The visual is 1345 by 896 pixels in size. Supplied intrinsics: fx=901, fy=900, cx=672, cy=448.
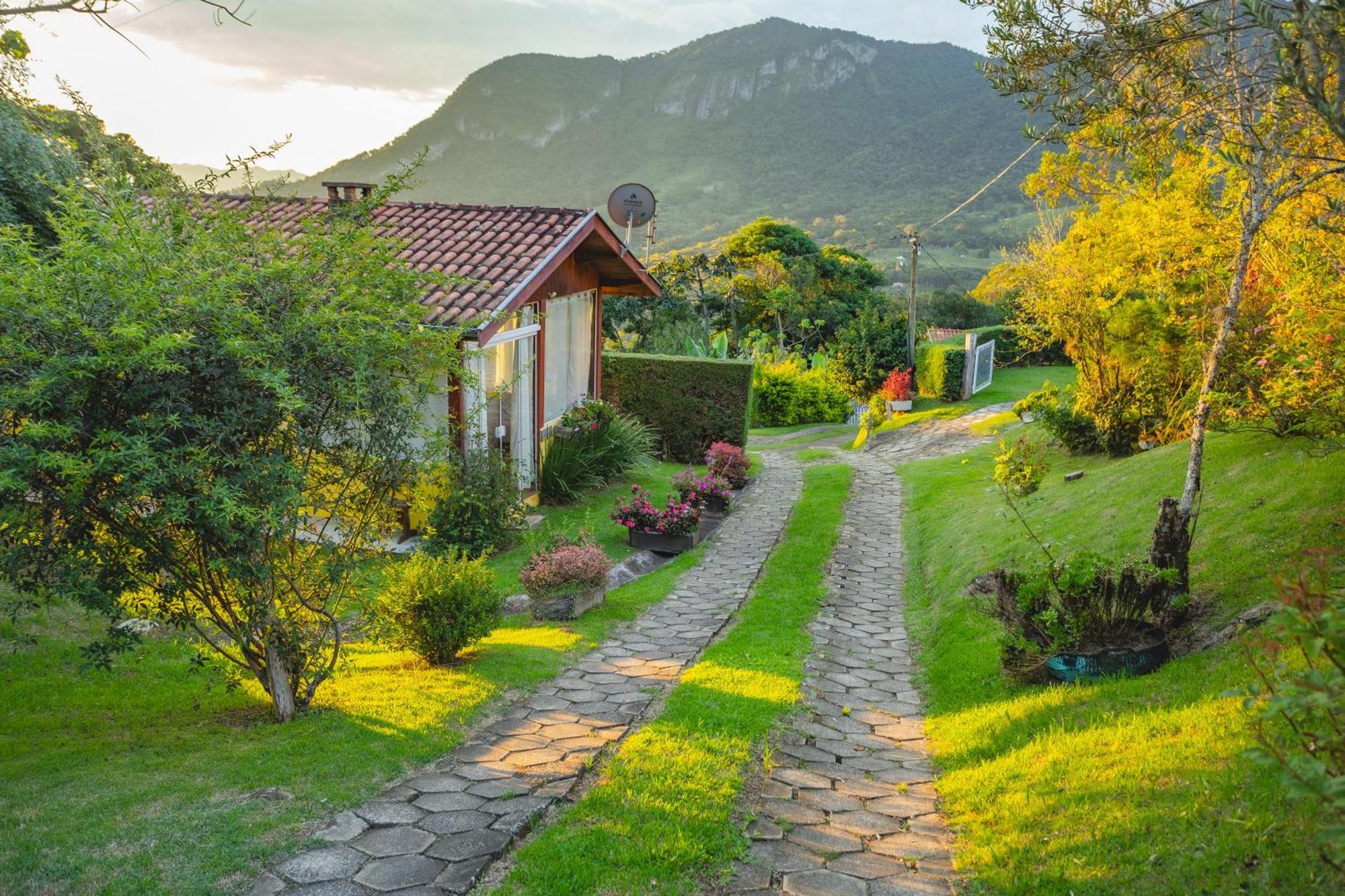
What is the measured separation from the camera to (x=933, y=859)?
482cm

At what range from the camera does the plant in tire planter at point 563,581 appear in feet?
31.4

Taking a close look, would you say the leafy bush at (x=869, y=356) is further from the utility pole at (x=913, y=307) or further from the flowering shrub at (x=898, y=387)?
the flowering shrub at (x=898, y=387)

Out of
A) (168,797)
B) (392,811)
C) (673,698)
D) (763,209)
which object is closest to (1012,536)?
(673,698)

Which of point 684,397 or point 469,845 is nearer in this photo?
point 469,845

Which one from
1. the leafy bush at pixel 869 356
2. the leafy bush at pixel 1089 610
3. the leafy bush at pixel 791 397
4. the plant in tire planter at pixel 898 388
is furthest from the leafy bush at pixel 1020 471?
the leafy bush at pixel 869 356

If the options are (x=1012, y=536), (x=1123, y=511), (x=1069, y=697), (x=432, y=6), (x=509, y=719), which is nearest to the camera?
(x=1069, y=697)

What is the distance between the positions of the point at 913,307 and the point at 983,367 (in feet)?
10.6

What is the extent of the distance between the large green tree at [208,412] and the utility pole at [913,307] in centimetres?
2674

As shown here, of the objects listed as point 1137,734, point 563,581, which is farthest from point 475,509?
point 1137,734

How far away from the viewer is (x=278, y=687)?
6.47 meters

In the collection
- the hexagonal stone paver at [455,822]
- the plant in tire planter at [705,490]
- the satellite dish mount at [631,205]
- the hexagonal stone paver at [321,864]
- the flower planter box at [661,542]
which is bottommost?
the hexagonal stone paver at [455,822]

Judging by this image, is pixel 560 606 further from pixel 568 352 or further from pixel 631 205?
pixel 631 205

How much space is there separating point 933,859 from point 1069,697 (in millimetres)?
2015

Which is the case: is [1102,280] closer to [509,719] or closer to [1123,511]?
[1123,511]
